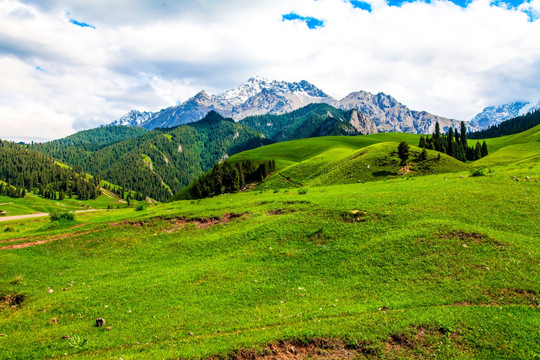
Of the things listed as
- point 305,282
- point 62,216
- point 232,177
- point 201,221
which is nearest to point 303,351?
point 305,282

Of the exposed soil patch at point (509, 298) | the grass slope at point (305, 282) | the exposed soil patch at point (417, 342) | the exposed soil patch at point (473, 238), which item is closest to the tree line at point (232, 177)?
the grass slope at point (305, 282)

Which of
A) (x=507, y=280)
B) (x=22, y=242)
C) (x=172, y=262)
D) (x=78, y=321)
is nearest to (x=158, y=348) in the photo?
(x=78, y=321)

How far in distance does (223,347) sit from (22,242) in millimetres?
29066

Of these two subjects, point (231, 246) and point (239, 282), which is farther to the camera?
point (231, 246)

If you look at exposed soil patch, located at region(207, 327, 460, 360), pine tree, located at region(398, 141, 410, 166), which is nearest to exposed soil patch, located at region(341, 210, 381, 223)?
exposed soil patch, located at region(207, 327, 460, 360)

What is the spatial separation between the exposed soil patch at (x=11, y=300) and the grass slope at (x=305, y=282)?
255mm

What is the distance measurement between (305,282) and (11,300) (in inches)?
731

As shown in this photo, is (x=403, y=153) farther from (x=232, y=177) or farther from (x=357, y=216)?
(x=232, y=177)

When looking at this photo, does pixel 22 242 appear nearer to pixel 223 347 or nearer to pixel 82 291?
pixel 82 291

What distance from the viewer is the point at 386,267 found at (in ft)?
58.0

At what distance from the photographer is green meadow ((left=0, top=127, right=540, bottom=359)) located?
12.0 metres

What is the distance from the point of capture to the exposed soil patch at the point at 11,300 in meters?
16.7

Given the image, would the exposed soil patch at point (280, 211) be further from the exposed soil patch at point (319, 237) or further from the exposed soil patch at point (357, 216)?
the exposed soil patch at point (319, 237)

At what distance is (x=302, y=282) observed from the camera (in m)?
17.7
